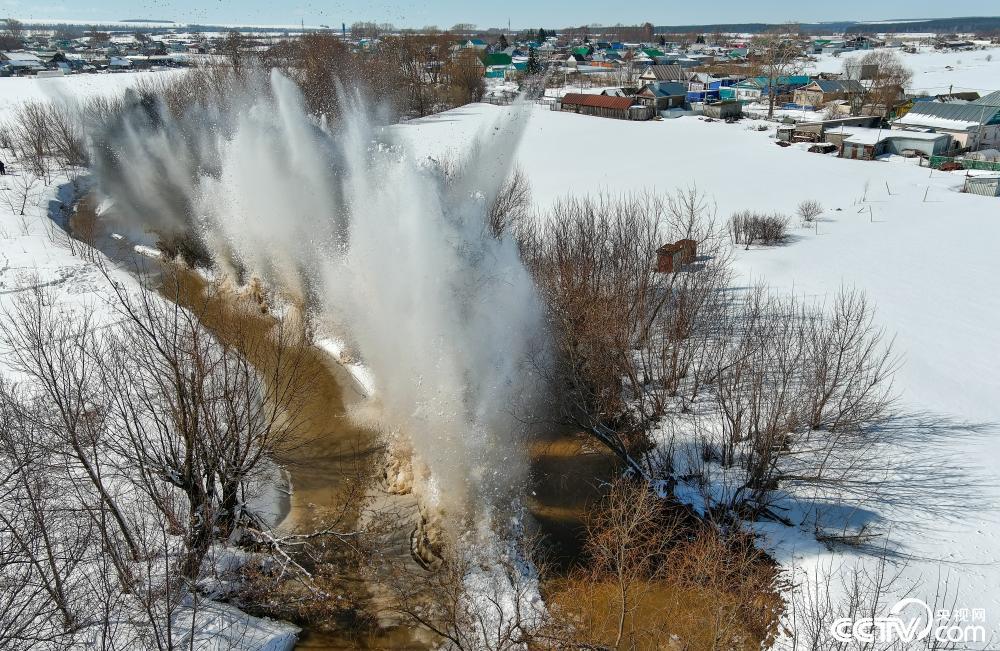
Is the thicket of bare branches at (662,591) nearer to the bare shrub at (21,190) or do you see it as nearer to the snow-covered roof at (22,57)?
the bare shrub at (21,190)

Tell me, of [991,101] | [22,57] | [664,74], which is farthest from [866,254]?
[22,57]

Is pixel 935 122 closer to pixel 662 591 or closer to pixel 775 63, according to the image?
pixel 775 63

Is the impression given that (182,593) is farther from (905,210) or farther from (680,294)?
(905,210)

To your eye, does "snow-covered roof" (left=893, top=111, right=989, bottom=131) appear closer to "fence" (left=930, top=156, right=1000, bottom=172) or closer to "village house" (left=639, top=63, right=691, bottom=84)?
"fence" (left=930, top=156, right=1000, bottom=172)

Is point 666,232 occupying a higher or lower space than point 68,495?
higher

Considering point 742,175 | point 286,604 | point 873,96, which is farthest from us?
point 873,96

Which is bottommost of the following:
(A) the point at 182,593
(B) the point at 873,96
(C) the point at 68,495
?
(A) the point at 182,593

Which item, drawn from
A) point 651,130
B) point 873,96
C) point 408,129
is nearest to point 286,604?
point 408,129
